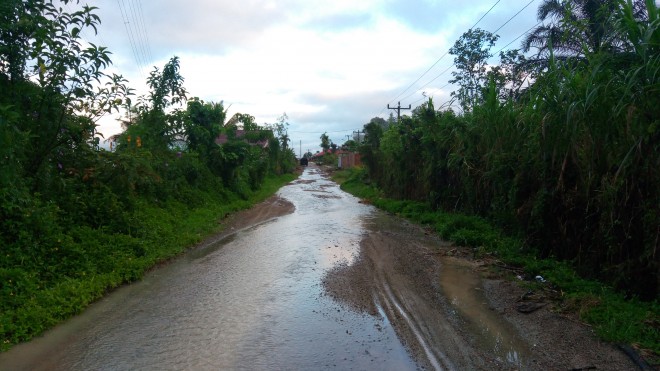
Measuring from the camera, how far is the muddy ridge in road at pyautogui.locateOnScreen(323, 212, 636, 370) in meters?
4.57

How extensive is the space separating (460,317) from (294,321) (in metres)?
2.07

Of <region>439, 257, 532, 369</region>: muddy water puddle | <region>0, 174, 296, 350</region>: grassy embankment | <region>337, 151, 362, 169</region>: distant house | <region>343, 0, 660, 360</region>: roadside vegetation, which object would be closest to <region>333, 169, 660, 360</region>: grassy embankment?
<region>343, 0, 660, 360</region>: roadside vegetation

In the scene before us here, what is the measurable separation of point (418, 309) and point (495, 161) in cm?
516

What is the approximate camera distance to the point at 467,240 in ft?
34.9

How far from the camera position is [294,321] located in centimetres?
564

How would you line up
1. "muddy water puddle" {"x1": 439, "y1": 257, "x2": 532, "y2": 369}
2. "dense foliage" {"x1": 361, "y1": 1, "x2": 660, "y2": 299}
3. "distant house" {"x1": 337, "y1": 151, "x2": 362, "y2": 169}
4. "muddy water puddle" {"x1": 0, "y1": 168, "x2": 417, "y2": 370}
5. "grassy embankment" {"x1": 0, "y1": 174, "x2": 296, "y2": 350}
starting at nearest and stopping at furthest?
"muddy water puddle" {"x1": 0, "y1": 168, "x2": 417, "y2": 370} < "muddy water puddle" {"x1": 439, "y1": 257, "x2": 532, "y2": 369} < "grassy embankment" {"x1": 0, "y1": 174, "x2": 296, "y2": 350} < "dense foliage" {"x1": 361, "y1": 1, "x2": 660, "y2": 299} < "distant house" {"x1": 337, "y1": 151, "x2": 362, "y2": 169}

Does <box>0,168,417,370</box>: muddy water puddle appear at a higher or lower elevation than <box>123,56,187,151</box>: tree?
lower

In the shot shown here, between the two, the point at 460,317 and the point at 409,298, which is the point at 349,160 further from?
the point at 460,317

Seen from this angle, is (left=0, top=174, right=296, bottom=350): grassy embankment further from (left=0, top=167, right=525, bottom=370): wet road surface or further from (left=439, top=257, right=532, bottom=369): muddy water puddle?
(left=439, top=257, right=532, bottom=369): muddy water puddle

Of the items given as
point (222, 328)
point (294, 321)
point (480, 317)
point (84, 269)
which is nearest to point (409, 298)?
point (480, 317)

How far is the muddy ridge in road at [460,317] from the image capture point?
4.57 m

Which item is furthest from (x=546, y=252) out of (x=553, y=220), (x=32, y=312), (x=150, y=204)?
(x=150, y=204)

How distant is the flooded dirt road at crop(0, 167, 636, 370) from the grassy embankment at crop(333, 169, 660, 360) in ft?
1.68

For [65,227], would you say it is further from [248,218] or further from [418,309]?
[248,218]
